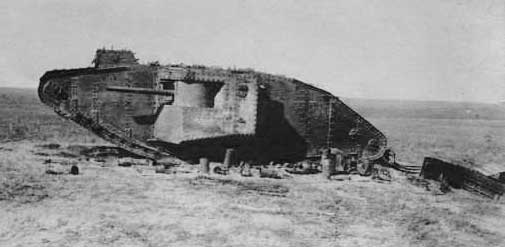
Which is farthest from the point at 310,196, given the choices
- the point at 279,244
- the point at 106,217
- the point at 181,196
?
the point at 106,217

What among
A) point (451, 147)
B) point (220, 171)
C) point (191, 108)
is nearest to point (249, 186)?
point (220, 171)

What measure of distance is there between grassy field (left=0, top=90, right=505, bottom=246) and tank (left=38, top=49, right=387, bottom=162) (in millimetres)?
1414

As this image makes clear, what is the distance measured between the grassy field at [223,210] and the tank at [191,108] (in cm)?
141

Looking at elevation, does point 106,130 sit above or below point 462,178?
above

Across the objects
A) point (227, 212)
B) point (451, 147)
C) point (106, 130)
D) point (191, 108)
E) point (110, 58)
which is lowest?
point (227, 212)

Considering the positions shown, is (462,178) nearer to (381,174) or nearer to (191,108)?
(381,174)

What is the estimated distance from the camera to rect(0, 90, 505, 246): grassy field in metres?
8.31

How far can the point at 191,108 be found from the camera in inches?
582

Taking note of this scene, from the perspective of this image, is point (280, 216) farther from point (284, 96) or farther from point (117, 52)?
point (117, 52)

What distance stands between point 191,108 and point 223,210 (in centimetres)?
531

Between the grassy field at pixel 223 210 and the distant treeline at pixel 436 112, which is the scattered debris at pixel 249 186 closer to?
the grassy field at pixel 223 210

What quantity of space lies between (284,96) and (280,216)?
21.6 feet

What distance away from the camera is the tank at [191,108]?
48.7 ft

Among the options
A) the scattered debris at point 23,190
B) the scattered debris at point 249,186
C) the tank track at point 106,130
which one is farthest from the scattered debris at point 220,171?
the scattered debris at point 23,190
